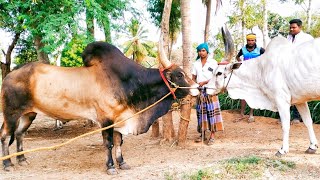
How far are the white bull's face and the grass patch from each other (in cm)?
133

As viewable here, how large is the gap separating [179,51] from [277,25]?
7.31m

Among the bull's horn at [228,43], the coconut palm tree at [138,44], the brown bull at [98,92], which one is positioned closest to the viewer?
the brown bull at [98,92]

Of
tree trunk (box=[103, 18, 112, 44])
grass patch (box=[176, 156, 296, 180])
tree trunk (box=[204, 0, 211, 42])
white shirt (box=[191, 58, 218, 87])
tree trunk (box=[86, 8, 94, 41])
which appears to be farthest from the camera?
tree trunk (box=[204, 0, 211, 42])

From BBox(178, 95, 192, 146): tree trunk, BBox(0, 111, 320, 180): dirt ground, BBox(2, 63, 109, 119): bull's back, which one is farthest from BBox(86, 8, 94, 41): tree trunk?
BBox(178, 95, 192, 146): tree trunk

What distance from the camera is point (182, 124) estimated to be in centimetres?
584

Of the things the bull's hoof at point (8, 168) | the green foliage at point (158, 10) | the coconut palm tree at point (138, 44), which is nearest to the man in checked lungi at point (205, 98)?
the bull's hoof at point (8, 168)

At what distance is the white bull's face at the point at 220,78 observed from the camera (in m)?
5.41

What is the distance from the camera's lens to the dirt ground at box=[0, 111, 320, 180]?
14.8 ft

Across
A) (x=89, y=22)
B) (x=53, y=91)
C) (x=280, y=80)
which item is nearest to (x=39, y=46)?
(x=89, y=22)

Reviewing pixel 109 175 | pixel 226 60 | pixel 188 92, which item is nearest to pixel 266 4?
pixel 226 60

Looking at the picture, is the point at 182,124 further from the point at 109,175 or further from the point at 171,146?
the point at 109,175

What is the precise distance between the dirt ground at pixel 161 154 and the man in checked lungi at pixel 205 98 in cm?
34

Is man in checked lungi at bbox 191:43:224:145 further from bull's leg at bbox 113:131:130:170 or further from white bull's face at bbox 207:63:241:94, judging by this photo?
bull's leg at bbox 113:131:130:170

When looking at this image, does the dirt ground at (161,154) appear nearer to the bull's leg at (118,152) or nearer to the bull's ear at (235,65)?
the bull's leg at (118,152)
